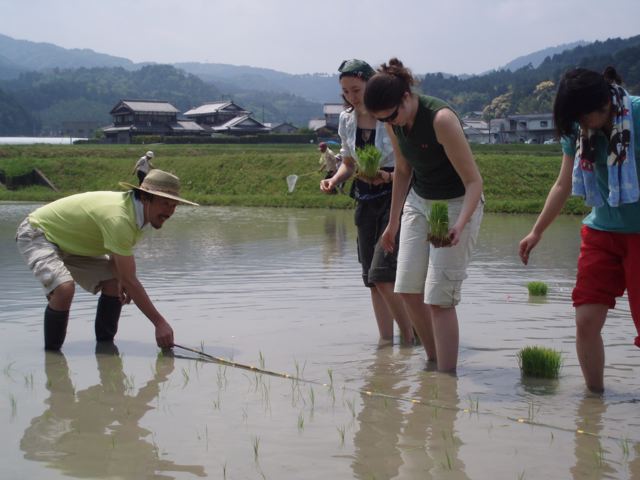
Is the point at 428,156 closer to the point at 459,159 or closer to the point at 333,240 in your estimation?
the point at 459,159

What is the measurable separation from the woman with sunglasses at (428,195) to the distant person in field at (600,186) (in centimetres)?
46

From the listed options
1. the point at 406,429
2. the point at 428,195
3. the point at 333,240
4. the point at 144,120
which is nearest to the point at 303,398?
the point at 406,429

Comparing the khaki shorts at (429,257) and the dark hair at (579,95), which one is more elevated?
the dark hair at (579,95)

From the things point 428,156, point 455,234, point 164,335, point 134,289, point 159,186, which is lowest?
point 164,335

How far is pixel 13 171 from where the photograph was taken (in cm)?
3500

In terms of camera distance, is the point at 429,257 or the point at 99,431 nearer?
the point at 99,431

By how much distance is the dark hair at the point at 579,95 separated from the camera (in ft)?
13.1

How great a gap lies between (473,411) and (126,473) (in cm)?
171

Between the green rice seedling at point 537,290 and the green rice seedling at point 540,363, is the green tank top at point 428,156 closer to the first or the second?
the green rice seedling at point 540,363

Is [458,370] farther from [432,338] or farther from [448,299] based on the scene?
[448,299]

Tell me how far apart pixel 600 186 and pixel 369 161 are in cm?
168

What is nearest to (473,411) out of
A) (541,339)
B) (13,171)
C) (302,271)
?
(541,339)

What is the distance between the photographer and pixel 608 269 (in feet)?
14.1

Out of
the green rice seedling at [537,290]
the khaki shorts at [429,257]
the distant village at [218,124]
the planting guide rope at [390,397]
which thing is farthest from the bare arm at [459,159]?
the distant village at [218,124]
